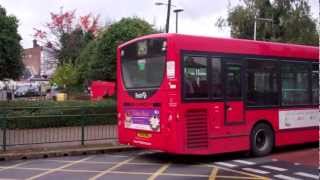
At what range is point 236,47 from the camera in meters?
15.0

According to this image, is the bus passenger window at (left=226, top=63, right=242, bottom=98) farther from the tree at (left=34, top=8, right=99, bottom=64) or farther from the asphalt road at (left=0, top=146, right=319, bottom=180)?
the tree at (left=34, top=8, right=99, bottom=64)

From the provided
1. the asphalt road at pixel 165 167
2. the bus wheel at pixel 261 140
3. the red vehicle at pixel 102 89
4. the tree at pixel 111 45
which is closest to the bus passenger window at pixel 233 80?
the bus wheel at pixel 261 140

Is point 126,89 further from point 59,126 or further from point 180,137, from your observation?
point 59,126

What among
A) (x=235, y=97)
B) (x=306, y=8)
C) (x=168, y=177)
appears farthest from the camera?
(x=306, y=8)

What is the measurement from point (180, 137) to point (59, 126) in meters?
5.94

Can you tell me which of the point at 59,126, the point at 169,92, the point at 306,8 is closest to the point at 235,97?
the point at 169,92

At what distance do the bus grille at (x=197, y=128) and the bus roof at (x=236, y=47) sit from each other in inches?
58.8

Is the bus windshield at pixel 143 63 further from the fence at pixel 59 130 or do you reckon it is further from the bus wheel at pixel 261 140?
the bus wheel at pixel 261 140

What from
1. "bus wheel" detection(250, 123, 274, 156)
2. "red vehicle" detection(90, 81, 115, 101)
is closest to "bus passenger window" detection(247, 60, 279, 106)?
"bus wheel" detection(250, 123, 274, 156)

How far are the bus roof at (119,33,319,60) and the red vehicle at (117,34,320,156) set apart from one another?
25 mm

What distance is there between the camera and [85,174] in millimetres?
12602

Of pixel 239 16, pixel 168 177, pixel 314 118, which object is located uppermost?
pixel 239 16

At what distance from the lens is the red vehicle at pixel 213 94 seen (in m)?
13.8

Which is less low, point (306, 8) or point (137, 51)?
point (306, 8)
